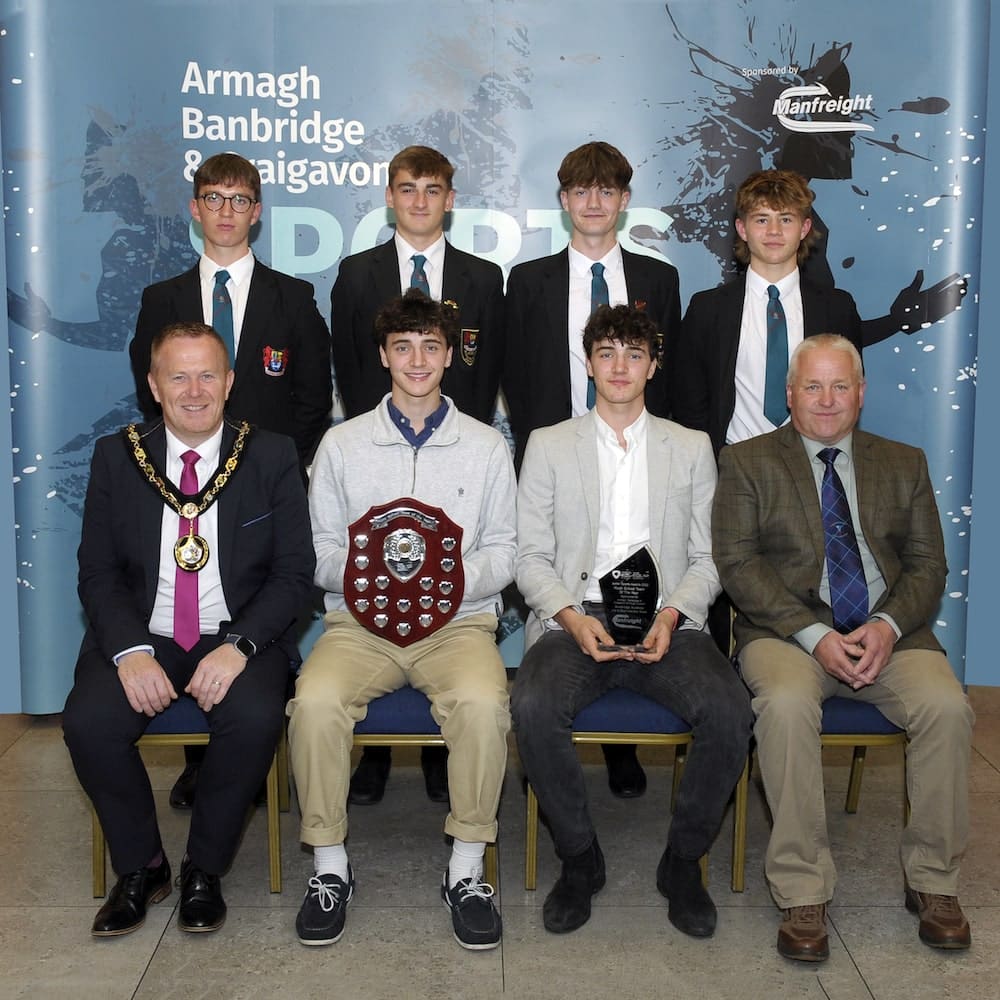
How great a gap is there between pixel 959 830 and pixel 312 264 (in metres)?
3.07

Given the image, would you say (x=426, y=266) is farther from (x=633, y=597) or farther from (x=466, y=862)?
(x=466, y=862)

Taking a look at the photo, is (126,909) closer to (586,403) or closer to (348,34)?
(586,403)

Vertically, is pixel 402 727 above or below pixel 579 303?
below

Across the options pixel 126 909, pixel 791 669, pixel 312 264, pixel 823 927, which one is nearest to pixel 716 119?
pixel 312 264

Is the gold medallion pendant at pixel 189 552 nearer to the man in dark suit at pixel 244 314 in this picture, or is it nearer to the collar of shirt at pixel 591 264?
the man in dark suit at pixel 244 314

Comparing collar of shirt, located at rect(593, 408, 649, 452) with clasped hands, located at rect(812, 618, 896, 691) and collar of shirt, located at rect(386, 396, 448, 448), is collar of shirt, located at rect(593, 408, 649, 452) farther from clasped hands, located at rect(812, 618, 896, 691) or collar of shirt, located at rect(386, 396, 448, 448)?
clasped hands, located at rect(812, 618, 896, 691)

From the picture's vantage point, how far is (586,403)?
3992mm

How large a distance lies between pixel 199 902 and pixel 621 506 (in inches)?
60.4

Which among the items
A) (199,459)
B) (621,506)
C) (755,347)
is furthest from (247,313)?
(755,347)

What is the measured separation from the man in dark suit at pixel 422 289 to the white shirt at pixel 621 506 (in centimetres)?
81

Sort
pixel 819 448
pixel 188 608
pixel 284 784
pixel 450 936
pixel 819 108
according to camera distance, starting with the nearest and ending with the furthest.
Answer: pixel 450 936 < pixel 188 608 < pixel 819 448 < pixel 284 784 < pixel 819 108

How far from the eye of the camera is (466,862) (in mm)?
3004

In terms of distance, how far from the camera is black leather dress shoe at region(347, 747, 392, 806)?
3830 mm

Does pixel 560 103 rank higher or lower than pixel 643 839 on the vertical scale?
higher
